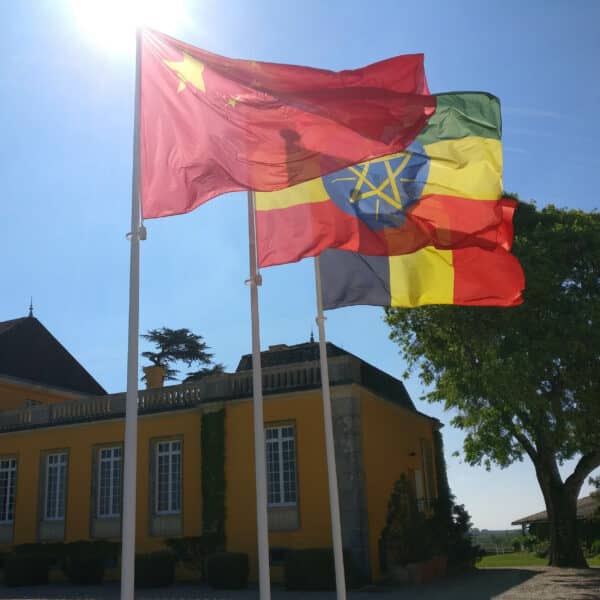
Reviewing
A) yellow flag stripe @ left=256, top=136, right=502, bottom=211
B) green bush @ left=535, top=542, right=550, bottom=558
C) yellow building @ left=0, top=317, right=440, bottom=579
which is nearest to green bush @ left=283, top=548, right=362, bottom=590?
yellow building @ left=0, top=317, right=440, bottom=579

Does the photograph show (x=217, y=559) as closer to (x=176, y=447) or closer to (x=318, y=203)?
(x=176, y=447)

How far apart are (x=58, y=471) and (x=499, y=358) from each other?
16.5 m

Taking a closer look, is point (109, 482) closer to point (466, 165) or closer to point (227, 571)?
point (227, 571)

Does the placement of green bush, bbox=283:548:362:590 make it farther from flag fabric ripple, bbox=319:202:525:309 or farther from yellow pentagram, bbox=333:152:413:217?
yellow pentagram, bbox=333:152:413:217

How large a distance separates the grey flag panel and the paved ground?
10.4 meters

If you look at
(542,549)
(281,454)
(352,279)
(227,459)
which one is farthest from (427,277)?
(542,549)

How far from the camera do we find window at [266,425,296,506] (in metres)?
21.2

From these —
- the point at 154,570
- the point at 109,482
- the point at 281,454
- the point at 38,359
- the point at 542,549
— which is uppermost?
the point at 38,359

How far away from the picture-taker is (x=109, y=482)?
82.2ft

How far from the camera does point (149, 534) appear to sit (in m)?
23.2

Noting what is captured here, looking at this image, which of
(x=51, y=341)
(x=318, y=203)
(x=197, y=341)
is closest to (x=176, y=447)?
(x=318, y=203)

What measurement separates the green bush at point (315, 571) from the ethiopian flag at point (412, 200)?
43.3 ft

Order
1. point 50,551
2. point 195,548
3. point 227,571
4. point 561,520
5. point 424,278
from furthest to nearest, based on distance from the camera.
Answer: point 561,520, point 50,551, point 195,548, point 227,571, point 424,278

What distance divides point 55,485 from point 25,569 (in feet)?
11.4
